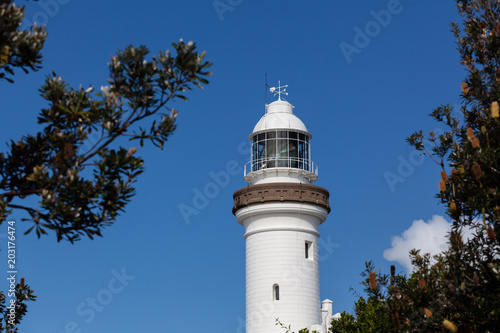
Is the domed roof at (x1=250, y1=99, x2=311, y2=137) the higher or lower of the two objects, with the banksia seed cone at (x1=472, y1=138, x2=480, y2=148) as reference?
higher

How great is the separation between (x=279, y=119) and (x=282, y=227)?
567 cm

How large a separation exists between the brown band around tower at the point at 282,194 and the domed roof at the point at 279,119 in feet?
10.4

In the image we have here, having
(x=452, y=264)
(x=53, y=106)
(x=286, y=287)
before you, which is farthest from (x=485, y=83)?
(x=286, y=287)

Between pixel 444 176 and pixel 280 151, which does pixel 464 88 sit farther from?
pixel 280 151

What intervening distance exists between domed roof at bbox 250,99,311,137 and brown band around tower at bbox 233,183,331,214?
3161 mm

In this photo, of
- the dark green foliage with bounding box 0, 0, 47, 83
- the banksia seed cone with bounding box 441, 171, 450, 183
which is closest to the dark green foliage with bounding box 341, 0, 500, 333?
the banksia seed cone with bounding box 441, 171, 450, 183

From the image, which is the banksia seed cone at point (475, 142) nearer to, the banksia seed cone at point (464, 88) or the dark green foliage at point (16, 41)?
the banksia seed cone at point (464, 88)

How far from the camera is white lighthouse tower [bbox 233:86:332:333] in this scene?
1304 inches

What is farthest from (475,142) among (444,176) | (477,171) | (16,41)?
(16,41)

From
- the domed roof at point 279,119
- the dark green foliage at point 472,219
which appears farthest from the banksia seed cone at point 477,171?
the domed roof at point 279,119

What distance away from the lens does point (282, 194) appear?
3391 centimetres

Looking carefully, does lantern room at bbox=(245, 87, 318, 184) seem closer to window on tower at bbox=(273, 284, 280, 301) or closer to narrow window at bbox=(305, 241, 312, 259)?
narrow window at bbox=(305, 241, 312, 259)

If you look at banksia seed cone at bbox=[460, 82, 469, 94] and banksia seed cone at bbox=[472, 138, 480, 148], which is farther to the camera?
banksia seed cone at bbox=[460, 82, 469, 94]

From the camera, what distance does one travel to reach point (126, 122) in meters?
9.10
